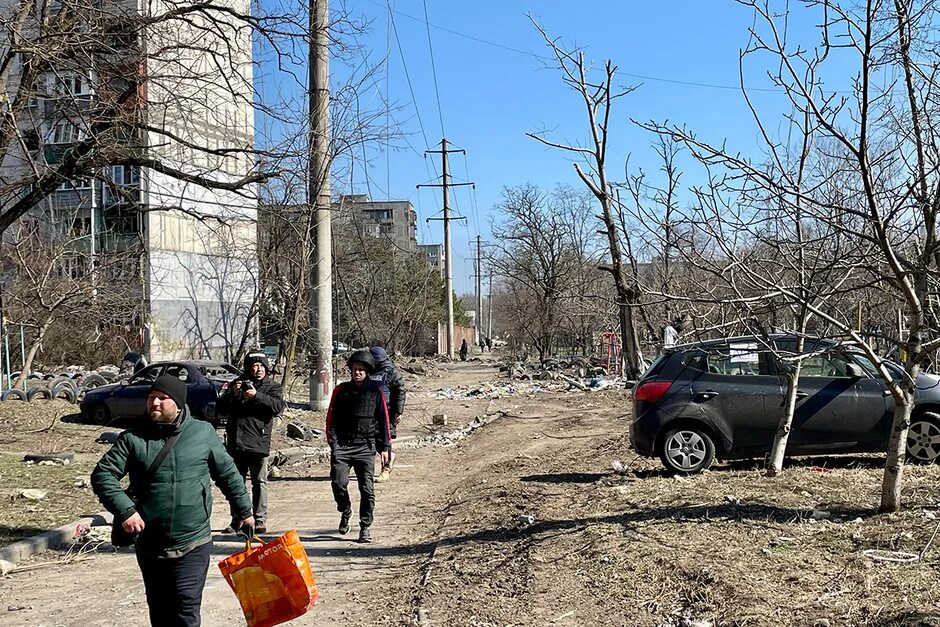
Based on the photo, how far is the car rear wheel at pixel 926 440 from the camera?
9641 millimetres

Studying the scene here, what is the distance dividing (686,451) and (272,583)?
620cm

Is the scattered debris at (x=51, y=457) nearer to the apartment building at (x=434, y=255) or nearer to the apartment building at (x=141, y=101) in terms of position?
the apartment building at (x=141, y=101)

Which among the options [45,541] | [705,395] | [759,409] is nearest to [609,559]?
[705,395]

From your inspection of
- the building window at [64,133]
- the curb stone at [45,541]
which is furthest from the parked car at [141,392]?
the curb stone at [45,541]

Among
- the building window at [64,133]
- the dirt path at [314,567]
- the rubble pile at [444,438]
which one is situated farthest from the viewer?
the rubble pile at [444,438]

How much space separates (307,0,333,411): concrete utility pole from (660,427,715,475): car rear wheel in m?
9.78

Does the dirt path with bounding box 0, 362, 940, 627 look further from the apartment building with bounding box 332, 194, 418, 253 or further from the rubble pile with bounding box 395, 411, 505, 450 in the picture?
the apartment building with bounding box 332, 194, 418, 253

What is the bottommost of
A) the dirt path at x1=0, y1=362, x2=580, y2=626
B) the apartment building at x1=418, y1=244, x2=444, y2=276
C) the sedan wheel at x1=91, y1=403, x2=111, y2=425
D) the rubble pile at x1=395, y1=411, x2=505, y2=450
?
the rubble pile at x1=395, y1=411, x2=505, y2=450

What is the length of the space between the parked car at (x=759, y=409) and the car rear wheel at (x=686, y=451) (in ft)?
0.04

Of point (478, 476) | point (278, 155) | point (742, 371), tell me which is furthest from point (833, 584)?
point (278, 155)

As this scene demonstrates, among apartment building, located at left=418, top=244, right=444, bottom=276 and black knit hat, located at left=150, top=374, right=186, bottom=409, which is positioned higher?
apartment building, located at left=418, top=244, right=444, bottom=276

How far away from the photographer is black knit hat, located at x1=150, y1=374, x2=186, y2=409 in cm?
483

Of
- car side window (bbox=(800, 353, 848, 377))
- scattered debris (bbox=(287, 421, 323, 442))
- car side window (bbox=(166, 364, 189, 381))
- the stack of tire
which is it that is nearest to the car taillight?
car side window (bbox=(800, 353, 848, 377))

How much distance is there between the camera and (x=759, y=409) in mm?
9953
